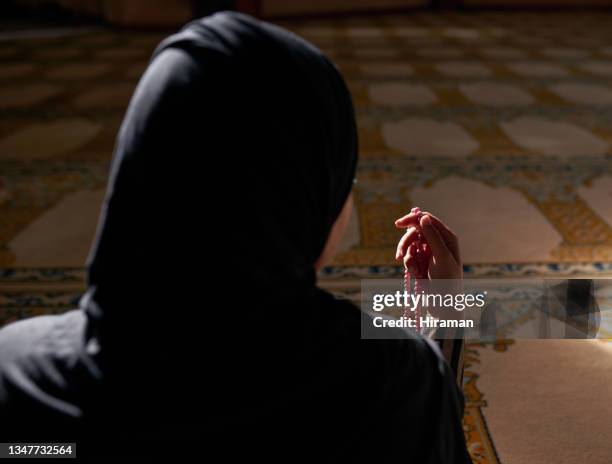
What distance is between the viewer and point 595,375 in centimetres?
122

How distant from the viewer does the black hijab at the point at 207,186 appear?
1.54 ft

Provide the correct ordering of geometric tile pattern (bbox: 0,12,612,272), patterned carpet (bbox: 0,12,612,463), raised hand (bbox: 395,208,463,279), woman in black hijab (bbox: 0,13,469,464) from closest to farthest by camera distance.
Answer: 1. woman in black hijab (bbox: 0,13,469,464)
2. raised hand (bbox: 395,208,463,279)
3. patterned carpet (bbox: 0,12,612,463)
4. geometric tile pattern (bbox: 0,12,612,272)

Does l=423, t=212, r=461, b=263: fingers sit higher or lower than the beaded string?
higher

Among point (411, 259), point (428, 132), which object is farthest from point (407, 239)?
point (428, 132)

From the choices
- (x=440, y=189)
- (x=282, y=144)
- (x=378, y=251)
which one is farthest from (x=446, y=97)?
(x=282, y=144)

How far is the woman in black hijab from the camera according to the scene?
0.47m

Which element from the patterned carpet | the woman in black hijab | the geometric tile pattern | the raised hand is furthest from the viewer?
the geometric tile pattern

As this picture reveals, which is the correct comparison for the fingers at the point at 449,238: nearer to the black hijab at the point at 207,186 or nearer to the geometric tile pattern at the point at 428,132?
the black hijab at the point at 207,186

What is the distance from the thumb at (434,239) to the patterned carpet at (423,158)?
0.46 metres

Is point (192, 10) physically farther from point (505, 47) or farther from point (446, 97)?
point (446, 97)

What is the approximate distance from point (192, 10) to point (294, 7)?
1.21 m


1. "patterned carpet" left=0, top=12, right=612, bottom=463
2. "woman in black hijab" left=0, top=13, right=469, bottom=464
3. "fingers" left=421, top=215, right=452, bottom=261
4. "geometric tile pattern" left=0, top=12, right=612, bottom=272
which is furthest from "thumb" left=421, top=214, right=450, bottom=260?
"geometric tile pattern" left=0, top=12, right=612, bottom=272

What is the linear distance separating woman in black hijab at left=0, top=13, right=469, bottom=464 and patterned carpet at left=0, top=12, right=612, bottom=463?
27.5 inches

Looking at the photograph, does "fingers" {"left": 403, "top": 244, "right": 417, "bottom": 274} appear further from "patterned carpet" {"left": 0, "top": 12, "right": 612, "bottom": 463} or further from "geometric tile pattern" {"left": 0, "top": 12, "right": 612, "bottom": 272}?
"geometric tile pattern" {"left": 0, "top": 12, "right": 612, "bottom": 272}
